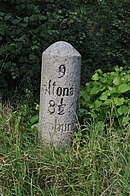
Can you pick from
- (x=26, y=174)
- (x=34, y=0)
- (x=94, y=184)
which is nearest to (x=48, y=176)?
(x=26, y=174)

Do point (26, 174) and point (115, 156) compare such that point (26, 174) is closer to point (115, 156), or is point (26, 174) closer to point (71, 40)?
point (115, 156)

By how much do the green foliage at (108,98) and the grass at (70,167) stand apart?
400 millimetres

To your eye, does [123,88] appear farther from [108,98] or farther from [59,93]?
[59,93]

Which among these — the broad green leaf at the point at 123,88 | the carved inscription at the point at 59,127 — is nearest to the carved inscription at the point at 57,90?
the carved inscription at the point at 59,127

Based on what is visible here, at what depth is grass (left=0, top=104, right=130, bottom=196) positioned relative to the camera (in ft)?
9.29

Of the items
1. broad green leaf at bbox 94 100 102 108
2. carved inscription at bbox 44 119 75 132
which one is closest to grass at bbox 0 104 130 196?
carved inscription at bbox 44 119 75 132

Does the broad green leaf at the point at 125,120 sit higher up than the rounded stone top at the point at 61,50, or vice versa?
the rounded stone top at the point at 61,50

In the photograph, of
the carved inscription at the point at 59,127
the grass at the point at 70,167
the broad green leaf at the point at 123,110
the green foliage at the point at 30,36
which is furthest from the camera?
the green foliage at the point at 30,36

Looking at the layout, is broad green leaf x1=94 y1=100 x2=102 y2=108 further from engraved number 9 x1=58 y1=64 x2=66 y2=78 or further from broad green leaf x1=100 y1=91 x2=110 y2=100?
engraved number 9 x1=58 y1=64 x2=66 y2=78

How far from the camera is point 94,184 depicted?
2807 millimetres

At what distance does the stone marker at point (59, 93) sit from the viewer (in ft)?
11.0

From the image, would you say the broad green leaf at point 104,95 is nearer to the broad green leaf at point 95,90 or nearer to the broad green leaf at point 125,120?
the broad green leaf at point 95,90

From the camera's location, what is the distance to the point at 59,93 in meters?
3.40

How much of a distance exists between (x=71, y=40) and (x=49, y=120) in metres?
2.74
